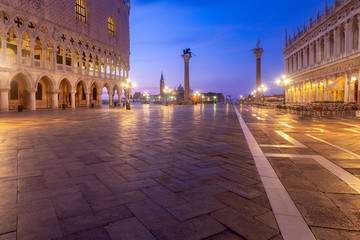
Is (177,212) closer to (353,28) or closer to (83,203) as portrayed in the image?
(83,203)

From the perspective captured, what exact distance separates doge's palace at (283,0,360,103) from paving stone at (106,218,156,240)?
2828cm

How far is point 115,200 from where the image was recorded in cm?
276

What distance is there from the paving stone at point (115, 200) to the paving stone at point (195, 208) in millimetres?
529

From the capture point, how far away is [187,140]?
269 inches

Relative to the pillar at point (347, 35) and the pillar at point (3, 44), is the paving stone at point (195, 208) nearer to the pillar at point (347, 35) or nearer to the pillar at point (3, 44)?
the pillar at point (3, 44)

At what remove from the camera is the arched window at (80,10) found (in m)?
33.4

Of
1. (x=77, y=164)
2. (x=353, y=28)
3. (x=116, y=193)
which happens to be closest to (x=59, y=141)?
(x=77, y=164)

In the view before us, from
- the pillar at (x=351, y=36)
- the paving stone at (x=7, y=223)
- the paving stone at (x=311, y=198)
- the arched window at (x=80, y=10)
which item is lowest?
the paving stone at (x=7, y=223)

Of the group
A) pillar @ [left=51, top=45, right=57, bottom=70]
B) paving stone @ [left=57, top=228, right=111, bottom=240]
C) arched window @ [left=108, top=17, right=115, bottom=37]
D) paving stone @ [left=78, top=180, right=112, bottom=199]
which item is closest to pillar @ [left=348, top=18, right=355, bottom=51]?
paving stone @ [left=78, top=180, right=112, bottom=199]

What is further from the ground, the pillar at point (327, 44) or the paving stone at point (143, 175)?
the pillar at point (327, 44)

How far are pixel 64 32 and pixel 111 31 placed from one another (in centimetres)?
1390

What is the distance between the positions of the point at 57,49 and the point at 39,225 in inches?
1215

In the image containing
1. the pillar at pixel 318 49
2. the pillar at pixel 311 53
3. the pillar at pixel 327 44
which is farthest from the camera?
the pillar at pixel 311 53

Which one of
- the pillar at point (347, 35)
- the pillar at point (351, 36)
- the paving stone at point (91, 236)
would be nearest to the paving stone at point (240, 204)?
the paving stone at point (91, 236)
